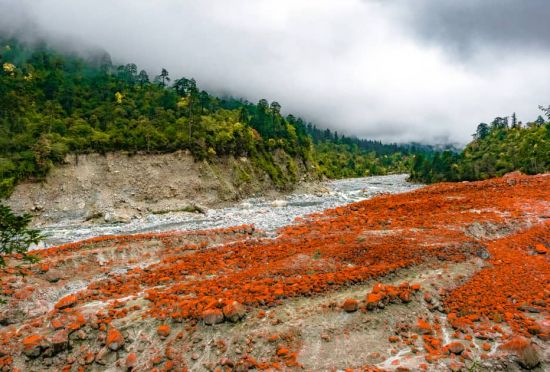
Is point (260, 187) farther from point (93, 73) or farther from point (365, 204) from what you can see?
point (93, 73)

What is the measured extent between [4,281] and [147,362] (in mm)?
9238

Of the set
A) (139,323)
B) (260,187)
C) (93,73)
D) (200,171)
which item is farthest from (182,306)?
(93,73)

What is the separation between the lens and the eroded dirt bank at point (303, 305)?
338 inches

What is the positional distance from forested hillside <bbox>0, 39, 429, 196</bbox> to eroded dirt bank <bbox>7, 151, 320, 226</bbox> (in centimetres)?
155

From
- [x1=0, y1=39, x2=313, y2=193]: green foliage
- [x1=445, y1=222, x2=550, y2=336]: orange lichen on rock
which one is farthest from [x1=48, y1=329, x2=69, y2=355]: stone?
[x1=0, y1=39, x2=313, y2=193]: green foliage

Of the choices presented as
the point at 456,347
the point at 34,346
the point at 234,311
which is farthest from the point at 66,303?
the point at 456,347

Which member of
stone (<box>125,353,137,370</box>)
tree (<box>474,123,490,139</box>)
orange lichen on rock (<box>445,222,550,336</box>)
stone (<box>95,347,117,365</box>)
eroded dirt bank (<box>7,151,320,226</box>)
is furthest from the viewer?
tree (<box>474,123,490,139</box>)

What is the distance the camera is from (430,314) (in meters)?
9.77

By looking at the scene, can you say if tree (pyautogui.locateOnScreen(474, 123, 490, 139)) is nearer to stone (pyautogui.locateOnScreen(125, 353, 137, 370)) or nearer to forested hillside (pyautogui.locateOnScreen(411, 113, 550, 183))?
forested hillside (pyautogui.locateOnScreen(411, 113, 550, 183))

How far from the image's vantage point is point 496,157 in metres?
93.9

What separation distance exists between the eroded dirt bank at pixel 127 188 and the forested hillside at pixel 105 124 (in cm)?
155

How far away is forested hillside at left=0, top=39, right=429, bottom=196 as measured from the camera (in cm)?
4450

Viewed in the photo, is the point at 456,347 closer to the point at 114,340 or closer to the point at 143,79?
the point at 114,340

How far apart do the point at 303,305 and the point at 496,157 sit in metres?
104
